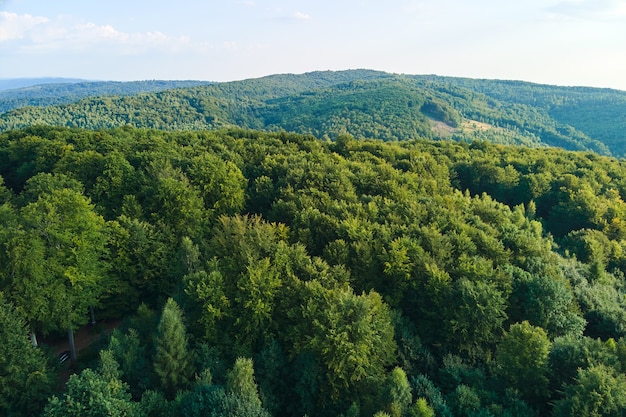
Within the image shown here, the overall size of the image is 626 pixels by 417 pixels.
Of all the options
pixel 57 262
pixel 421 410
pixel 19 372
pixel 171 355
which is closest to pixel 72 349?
pixel 19 372

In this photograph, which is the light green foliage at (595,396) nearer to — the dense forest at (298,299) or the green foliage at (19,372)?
the dense forest at (298,299)

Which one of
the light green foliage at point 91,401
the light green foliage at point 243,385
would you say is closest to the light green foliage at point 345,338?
the light green foliage at point 243,385

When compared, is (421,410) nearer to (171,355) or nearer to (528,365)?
(528,365)

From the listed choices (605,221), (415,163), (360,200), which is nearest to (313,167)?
(360,200)

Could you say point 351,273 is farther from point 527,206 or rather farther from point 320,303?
point 527,206

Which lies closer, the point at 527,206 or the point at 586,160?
the point at 527,206
